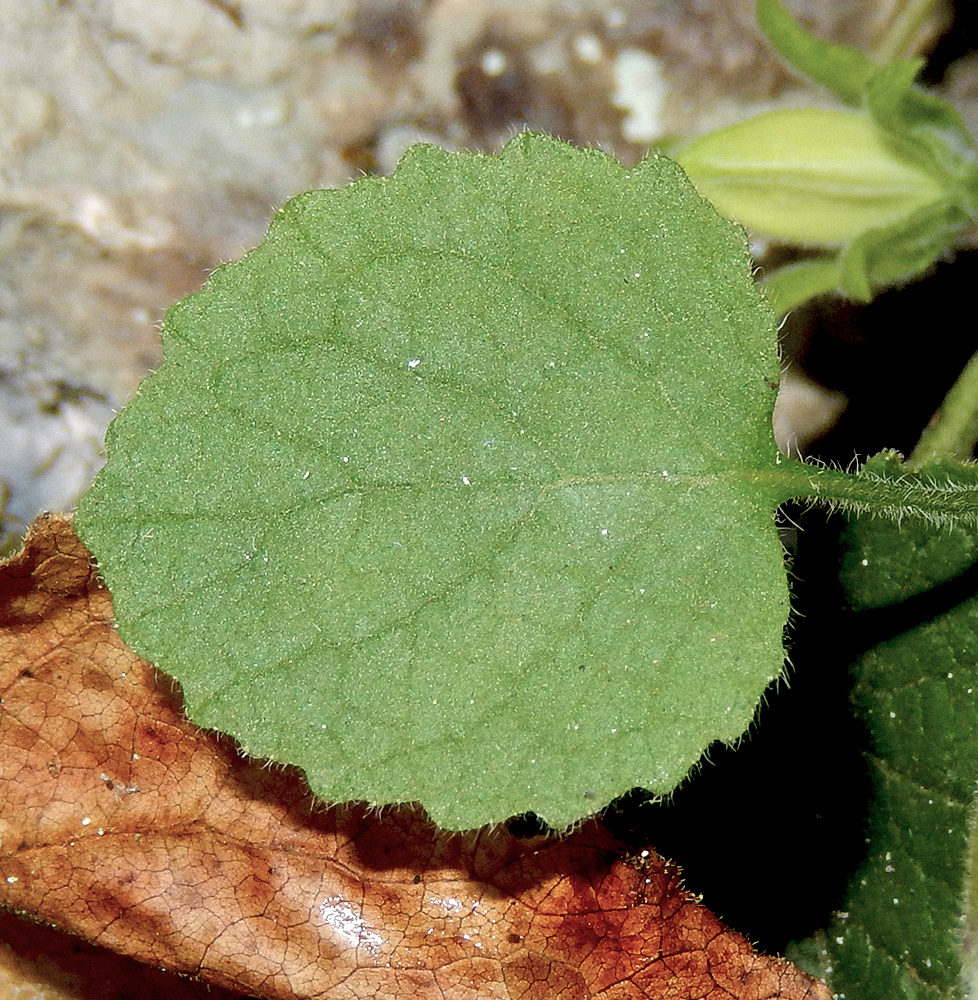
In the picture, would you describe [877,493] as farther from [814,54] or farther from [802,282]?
[814,54]

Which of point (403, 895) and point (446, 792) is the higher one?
point (446, 792)

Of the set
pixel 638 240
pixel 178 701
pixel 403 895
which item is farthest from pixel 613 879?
pixel 638 240

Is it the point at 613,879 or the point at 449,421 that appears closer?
the point at 449,421

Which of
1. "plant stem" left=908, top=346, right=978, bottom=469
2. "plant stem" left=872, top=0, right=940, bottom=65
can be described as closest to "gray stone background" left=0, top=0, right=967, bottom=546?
"plant stem" left=872, top=0, right=940, bottom=65

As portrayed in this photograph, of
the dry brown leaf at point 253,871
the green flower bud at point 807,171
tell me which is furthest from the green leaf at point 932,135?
the dry brown leaf at point 253,871

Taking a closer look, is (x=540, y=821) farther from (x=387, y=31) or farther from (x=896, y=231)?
(x=387, y=31)

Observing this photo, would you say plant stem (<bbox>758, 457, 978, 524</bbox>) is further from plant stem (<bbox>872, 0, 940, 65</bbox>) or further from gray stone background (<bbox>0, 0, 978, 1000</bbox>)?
plant stem (<bbox>872, 0, 940, 65</bbox>)

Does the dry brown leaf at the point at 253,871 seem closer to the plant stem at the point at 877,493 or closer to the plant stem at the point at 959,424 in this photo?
the plant stem at the point at 877,493
